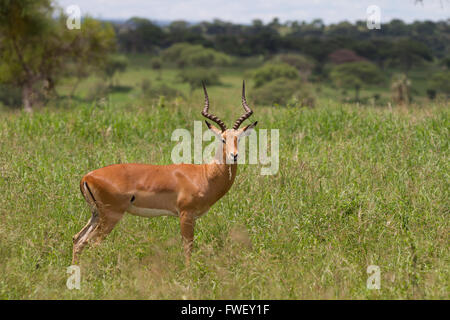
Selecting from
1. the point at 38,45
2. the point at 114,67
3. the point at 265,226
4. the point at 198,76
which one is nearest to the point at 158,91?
the point at 38,45

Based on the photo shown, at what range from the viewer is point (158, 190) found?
5410mm

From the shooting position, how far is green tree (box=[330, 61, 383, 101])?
6969cm

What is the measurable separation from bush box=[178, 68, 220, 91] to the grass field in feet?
209

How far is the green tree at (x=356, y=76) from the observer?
69688 millimetres

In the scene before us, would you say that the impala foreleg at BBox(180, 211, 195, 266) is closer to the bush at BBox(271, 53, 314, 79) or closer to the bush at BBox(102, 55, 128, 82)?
the bush at BBox(102, 55, 128, 82)

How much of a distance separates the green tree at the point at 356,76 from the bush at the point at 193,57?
22.0 meters

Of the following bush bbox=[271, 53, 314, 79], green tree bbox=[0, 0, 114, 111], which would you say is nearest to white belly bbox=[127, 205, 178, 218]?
green tree bbox=[0, 0, 114, 111]

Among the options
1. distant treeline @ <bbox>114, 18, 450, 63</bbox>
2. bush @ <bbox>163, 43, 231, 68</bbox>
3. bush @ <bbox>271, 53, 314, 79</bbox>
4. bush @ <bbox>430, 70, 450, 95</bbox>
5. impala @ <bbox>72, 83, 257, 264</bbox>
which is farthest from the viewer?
distant treeline @ <bbox>114, 18, 450, 63</bbox>

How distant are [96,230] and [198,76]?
69540mm

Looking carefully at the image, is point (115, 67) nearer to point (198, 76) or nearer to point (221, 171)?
point (198, 76)

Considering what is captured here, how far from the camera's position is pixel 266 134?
30.7 ft

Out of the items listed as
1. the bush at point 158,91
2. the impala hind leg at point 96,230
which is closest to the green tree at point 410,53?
the bush at point 158,91

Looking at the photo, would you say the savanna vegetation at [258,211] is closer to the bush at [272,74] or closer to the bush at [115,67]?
the bush at [272,74]
